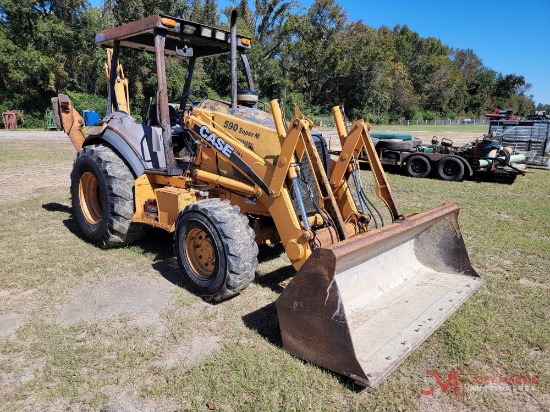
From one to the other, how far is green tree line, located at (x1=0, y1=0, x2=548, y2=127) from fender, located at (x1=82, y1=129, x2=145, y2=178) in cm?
275

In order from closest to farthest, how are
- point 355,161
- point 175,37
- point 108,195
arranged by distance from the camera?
point 355,161, point 108,195, point 175,37

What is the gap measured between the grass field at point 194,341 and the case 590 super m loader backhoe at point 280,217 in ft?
0.67

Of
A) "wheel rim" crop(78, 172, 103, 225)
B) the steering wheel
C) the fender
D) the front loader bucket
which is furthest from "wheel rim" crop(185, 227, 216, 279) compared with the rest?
"wheel rim" crop(78, 172, 103, 225)

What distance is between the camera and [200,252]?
4344 mm

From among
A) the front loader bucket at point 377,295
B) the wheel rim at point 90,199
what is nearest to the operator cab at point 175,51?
the wheel rim at point 90,199

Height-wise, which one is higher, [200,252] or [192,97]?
[192,97]

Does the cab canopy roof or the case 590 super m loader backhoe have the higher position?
the cab canopy roof

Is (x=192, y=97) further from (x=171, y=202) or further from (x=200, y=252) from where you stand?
(x=200, y=252)

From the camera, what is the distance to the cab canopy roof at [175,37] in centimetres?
481

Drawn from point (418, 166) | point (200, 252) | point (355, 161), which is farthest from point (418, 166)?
point (200, 252)

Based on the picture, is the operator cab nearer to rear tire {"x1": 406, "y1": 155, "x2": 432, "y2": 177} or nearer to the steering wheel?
the steering wheel

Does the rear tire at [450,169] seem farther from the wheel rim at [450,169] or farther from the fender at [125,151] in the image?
the fender at [125,151]

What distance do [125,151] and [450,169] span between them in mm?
9708

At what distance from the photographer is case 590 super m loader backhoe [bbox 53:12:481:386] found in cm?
319
